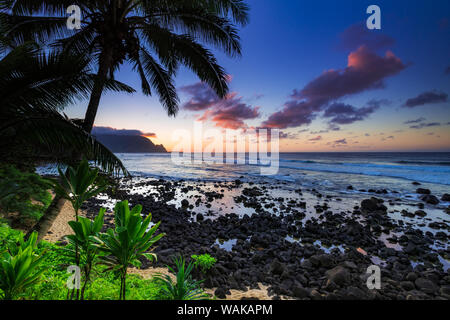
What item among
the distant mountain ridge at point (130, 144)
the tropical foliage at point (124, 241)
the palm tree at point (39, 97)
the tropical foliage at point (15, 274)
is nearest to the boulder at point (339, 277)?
the tropical foliage at point (124, 241)

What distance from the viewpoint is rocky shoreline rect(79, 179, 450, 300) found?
3.67 meters

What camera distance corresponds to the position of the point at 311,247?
5.33 meters

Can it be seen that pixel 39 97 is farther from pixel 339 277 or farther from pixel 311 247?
pixel 311 247

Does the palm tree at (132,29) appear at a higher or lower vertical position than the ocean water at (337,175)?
higher

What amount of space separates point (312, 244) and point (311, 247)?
58cm

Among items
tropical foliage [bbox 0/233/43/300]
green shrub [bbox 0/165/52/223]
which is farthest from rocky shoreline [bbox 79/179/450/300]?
tropical foliage [bbox 0/233/43/300]

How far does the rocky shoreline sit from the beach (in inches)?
0.8

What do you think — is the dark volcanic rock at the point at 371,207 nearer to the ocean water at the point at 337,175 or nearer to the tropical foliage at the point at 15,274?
the ocean water at the point at 337,175

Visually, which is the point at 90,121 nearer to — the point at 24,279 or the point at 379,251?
the point at 24,279

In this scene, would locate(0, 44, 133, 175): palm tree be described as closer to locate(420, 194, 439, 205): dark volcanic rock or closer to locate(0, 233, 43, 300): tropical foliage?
locate(0, 233, 43, 300): tropical foliage

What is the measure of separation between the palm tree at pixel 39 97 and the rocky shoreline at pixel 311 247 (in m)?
3.01

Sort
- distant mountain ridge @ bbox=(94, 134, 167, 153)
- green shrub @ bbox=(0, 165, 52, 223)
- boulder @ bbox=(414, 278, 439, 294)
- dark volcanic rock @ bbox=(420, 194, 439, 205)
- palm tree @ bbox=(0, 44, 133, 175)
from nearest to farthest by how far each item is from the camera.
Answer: palm tree @ bbox=(0, 44, 133, 175) < boulder @ bbox=(414, 278, 439, 294) < green shrub @ bbox=(0, 165, 52, 223) < dark volcanic rock @ bbox=(420, 194, 439, 205) < distant mountain ridge @ bbox=(94, 134, 167, 153)

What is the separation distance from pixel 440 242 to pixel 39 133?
414 inches

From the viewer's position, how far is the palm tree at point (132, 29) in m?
4.95
